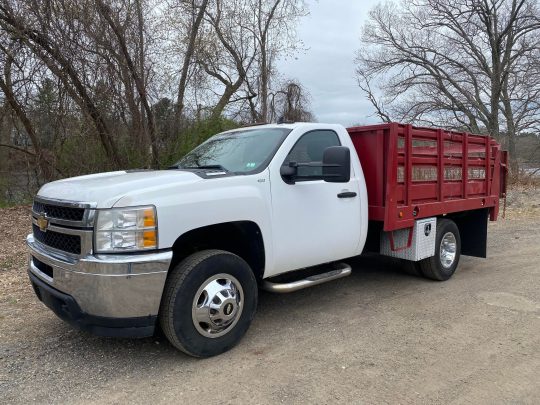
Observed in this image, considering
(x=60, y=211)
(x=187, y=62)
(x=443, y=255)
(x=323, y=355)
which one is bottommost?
(x=323, y=355)

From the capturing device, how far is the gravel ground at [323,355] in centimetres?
333

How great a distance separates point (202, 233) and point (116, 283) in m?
0.91

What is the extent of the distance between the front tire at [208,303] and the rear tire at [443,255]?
3.01 m

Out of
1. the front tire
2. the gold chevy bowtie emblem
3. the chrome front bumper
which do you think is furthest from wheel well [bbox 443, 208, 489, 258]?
the gold chevy bowtie emblem

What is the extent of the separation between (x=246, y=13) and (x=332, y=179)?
16.8m

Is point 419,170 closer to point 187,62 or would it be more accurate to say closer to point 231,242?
point 231,242

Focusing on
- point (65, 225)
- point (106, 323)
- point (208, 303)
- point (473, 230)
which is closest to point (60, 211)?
point (65, 225)

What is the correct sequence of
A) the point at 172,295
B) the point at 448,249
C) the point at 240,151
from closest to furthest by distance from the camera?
the point at 172,295
the point at 240,151
the point at 448,249

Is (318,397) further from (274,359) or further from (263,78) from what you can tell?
(263,78)

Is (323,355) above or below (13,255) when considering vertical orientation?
below

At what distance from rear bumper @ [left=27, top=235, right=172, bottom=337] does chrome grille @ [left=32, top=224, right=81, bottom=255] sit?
8cm

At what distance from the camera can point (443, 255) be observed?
635cm

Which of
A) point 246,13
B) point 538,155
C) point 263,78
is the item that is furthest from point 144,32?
point 538,155

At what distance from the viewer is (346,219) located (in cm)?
492
